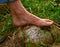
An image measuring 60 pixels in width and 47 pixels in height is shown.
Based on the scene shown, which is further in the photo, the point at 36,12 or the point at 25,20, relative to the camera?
the point at 36,12

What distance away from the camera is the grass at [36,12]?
321 cm

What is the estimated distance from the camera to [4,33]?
3.16 m

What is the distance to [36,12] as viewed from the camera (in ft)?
11.7

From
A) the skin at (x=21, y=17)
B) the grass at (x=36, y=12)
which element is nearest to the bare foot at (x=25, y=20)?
the skin at (x=21, y=17)

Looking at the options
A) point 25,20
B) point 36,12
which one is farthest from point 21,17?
point 36,12

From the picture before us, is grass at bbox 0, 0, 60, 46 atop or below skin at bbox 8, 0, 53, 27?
below

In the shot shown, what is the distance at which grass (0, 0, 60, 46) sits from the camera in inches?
126

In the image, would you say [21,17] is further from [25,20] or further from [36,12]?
[36,12]

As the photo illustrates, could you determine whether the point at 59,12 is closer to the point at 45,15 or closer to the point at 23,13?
the point at 45,15

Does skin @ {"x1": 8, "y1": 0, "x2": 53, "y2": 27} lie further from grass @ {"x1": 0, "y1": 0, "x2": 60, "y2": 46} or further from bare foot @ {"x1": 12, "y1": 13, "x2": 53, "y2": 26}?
grass @ {"x1": 0, "y1": 0, "x2": 60, "y2": 46}

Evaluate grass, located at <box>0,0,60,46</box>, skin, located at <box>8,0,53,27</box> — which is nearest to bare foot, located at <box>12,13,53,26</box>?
skin, located at <box>8,0,53,27</box>

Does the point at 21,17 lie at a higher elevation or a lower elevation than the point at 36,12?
higher

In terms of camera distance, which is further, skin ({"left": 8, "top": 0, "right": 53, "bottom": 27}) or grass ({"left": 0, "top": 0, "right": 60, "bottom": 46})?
grass ({"left": 0, "top": 0, "right": 60, "bottom": 46})

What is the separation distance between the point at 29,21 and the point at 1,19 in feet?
2.31
